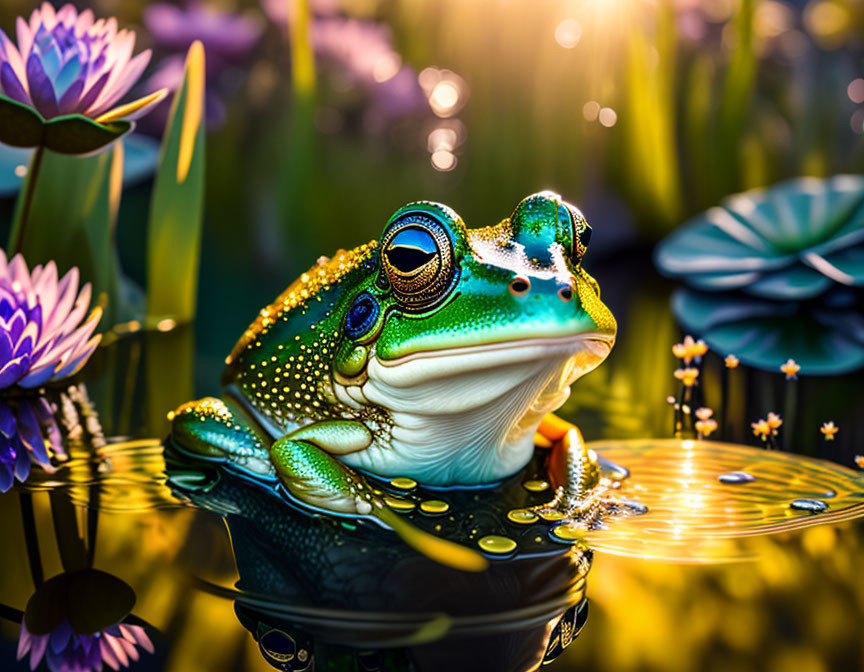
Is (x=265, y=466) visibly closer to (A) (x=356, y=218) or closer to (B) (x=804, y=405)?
(B) (x=804, y=405)

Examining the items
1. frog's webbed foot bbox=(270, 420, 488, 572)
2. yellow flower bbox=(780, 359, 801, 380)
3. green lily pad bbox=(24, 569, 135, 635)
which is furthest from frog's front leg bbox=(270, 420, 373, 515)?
yellow flower bbox=(780, 359, 801, 380)

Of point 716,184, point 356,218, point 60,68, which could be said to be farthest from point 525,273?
point 716,184

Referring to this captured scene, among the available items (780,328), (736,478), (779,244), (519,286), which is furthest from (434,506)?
(779,244)

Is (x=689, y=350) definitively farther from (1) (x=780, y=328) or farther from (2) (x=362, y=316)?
(2) (x=362, y=316)

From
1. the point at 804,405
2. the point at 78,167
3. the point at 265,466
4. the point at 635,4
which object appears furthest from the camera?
the point at 635,4

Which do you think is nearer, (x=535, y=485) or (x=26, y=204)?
(x=535, y=485)

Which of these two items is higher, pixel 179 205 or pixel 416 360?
pixel 179 205

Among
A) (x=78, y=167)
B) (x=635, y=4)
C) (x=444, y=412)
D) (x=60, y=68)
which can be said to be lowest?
(x=444, y=412)
